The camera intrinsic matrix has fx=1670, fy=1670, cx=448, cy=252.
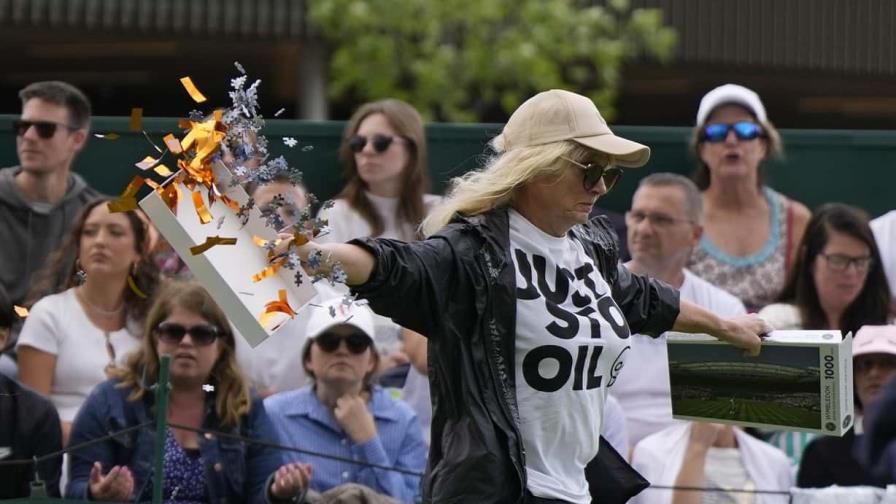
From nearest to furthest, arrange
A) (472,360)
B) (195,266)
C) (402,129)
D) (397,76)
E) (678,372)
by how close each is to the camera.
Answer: (195,266) → (472,360) → (678,372) → (402,129) → (397,76)

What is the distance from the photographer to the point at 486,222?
4500 millimetres

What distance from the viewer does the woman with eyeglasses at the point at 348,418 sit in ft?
20.9

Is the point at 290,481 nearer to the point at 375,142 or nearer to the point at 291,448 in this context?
Result: the point at 291,448

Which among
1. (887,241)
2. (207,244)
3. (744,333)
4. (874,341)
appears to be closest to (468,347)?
(207,244)

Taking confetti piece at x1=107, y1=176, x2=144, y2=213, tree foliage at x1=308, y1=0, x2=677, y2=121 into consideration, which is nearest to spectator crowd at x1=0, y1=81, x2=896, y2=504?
confetti piece at x1=107, y1=176, x2=144, y2=213

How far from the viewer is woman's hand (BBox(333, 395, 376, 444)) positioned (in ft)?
21.2

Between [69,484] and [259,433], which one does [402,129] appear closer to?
[259,433]

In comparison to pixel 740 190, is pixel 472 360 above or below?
below

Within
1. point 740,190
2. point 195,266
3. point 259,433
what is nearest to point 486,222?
point 195,266

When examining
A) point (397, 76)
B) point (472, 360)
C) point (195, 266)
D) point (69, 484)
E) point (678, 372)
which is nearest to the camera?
point (195, 266)

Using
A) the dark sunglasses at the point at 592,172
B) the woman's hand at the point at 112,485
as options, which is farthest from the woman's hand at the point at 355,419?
the dark sunglasses at the point at 592,172

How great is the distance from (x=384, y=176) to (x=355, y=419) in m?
1.12

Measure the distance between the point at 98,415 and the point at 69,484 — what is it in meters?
0.27

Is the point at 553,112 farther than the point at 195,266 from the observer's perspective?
Yes
